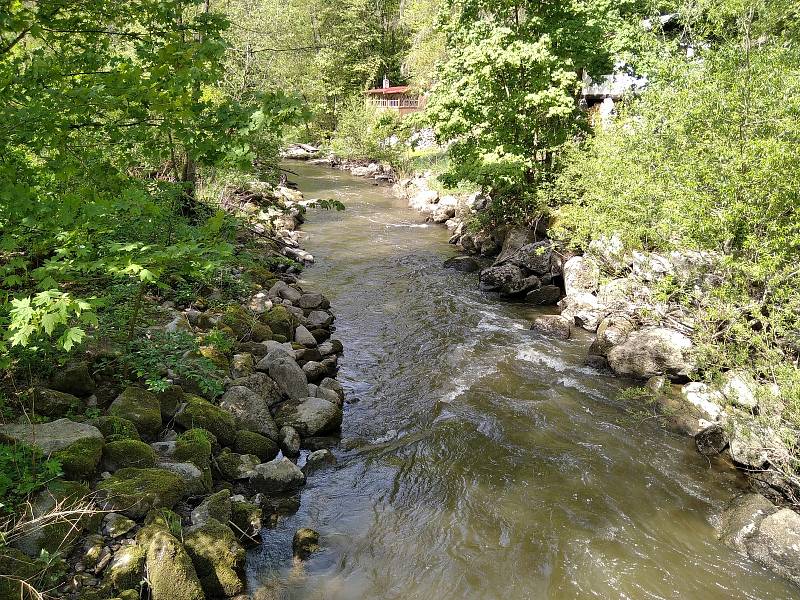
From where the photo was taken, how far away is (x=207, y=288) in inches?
441

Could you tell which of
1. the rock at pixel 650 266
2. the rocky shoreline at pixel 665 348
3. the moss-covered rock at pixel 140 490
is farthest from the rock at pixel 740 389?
the moss-covered rock at pixel 140 490

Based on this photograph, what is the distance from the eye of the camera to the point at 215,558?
527cm

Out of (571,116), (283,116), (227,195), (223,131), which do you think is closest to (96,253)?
(223,131)

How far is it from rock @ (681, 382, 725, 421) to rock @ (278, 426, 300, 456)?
20.1 feet

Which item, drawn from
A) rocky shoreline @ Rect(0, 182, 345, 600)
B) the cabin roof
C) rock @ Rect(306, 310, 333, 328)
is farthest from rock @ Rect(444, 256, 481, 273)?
the cabin roof

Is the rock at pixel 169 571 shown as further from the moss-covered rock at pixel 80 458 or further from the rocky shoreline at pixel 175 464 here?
the moss-covered rock at pixel 80 458

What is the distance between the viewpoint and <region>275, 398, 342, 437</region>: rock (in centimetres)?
831

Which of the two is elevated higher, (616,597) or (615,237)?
(615,237)

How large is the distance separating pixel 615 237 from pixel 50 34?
10111 millimetres

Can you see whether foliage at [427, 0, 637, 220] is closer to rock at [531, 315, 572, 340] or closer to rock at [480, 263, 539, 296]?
rock at [480, 263, 539, 296]

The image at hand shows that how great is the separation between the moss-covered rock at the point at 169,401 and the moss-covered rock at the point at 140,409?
0.14 m

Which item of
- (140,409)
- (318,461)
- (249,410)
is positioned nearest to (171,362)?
(140,409)

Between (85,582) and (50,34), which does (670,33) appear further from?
(85,582)

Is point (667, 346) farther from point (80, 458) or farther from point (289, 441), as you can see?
point (80, 458)
